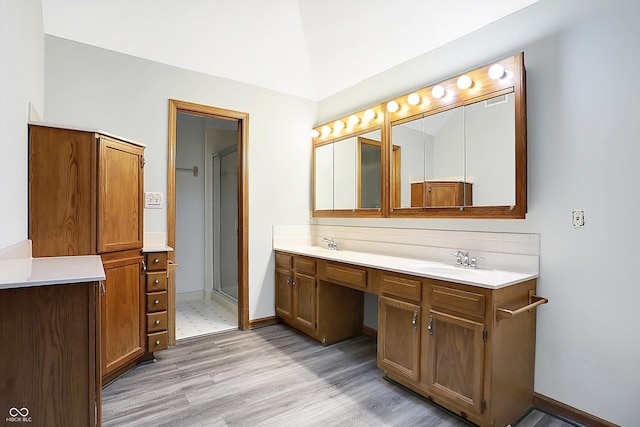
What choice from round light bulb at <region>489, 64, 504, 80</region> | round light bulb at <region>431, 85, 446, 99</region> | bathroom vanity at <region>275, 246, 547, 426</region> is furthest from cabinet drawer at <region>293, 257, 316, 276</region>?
round light bulb at <region>489, 64, 504, 80</region>

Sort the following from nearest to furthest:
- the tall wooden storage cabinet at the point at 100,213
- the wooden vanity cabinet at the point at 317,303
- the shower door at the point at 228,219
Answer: the tall wooden storage cabinet at the point at 100,213 < the wooden vanity cabinet at the point at 317,303 < the shower door at the point at 228,219

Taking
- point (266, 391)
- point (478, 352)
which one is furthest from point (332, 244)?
point (478, 352)

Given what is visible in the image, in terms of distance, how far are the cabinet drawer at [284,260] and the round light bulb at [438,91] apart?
1960 mm

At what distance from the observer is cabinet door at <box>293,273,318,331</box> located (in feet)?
10.1

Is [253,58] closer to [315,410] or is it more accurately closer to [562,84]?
[562,84]

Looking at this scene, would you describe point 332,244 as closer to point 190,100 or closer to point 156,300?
point 156,300

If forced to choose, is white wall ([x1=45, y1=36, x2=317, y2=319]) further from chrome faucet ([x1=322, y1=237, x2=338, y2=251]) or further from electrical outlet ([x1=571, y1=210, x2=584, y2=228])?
electrical outlet ([x1=571, y1=210, x2=584, y2=228])

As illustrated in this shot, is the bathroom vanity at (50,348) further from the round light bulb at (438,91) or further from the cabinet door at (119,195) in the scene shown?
the round light bulb at (438,91)

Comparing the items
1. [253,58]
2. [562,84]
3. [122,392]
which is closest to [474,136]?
[562,84]

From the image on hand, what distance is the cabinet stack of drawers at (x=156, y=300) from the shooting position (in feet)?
8.63

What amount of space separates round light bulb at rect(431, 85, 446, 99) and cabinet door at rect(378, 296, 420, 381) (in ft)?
5.07

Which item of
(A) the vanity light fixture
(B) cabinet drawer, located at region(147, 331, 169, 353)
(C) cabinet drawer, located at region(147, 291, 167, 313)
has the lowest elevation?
(B) cabinet drawer, located at region(147, 331, 169, 353)

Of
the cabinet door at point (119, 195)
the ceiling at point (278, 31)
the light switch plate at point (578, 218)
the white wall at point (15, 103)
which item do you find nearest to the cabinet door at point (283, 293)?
the cabinet door at point (119, 195)

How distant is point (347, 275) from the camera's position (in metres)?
2.69
